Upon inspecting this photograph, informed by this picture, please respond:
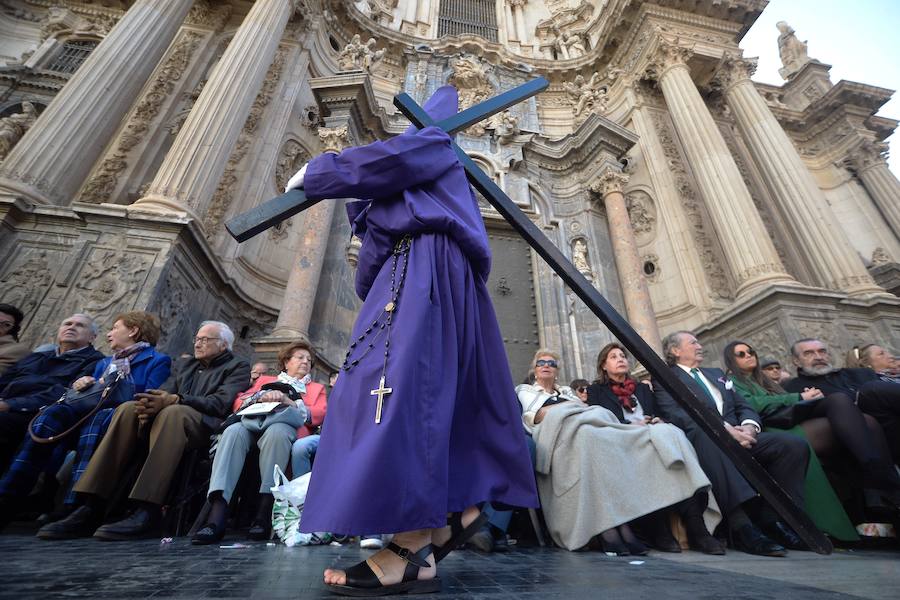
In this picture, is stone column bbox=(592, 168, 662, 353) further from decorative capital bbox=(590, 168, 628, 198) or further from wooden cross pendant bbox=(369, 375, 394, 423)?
wooden cross pendant bbox=(369, 375, 394, 423)

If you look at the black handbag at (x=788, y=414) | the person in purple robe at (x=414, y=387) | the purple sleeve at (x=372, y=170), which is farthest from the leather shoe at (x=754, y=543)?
the purple sleeve at (x=372, y=170)

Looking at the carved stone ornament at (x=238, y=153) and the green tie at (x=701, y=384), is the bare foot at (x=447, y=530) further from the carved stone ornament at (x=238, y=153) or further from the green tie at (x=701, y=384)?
the carved stone ornament at (x=238, y=153)

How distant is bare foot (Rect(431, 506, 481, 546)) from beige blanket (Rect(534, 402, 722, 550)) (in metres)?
1.20

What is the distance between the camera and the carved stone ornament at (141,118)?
7.09 metres

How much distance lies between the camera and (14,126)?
9.49 metres

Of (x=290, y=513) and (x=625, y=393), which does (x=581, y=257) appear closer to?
(x=625, y=393)

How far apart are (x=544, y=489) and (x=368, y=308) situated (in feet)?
6.04

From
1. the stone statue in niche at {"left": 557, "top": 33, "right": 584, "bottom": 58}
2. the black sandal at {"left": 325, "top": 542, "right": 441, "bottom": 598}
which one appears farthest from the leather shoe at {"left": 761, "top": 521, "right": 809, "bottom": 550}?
the stone statue in niche at {"left": 557, "top": 33, "right": 584, "bottom": 58}

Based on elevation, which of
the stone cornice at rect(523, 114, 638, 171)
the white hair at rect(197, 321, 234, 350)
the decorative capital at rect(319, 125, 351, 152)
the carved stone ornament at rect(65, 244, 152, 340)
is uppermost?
the stone cornice at rect(523, 114, 638, 171)

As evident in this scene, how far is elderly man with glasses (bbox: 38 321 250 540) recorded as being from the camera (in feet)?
7.15

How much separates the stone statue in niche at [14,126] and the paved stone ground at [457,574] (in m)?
11.7

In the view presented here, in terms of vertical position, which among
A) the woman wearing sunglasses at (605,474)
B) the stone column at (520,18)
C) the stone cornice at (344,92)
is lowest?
the woman wearing sunglasses at (605,474)

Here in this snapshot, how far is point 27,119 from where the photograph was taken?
976 centimetres

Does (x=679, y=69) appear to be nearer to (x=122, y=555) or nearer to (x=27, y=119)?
(x=122, y=555)
